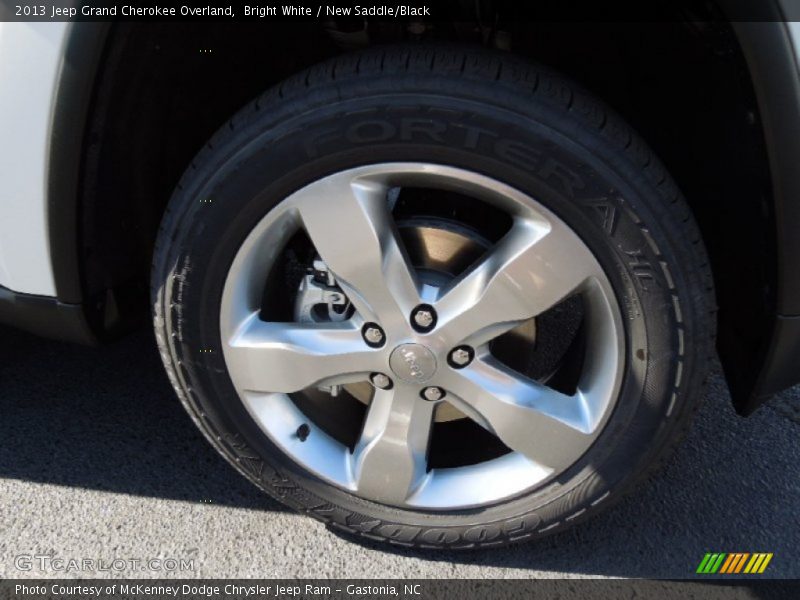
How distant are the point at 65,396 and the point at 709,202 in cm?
161

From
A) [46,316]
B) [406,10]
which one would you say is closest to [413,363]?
[406,10]

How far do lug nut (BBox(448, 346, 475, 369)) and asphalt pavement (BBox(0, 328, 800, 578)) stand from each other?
0.48m

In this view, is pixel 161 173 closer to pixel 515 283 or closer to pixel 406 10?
pixel 406 10

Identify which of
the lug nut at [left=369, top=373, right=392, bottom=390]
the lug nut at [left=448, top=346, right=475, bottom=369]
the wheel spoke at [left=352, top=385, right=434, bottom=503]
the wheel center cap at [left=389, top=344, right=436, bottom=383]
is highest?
the lug nut at [left=448, top=346, right=475, bottom=369]

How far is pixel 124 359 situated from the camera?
201 centimetres

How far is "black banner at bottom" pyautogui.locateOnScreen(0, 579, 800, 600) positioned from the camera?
145 cm

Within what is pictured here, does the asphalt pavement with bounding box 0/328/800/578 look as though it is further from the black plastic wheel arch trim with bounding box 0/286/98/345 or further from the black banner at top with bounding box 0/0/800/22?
the black banner at top with bounding box 0/0/800/22

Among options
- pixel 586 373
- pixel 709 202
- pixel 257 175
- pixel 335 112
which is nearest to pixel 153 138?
pixel 257 175

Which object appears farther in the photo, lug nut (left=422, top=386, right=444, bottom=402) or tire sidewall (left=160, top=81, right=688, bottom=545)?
lug nut (left=422, top=386, right=444, bottom=402)

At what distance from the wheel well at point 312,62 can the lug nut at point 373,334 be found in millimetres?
523

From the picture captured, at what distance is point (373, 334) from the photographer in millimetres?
1325

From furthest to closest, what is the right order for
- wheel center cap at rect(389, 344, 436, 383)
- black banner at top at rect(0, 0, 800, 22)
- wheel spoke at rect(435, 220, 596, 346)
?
wheel center cap at rect(389, 344, 436, 383)
wheel spoke at rect(435, 220, 596, 346)
black banner at top at rect(0, 0, 800, 22)

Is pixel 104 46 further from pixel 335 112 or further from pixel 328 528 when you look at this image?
pixel 328 528

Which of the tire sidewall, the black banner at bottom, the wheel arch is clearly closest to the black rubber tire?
the tire sidewall
